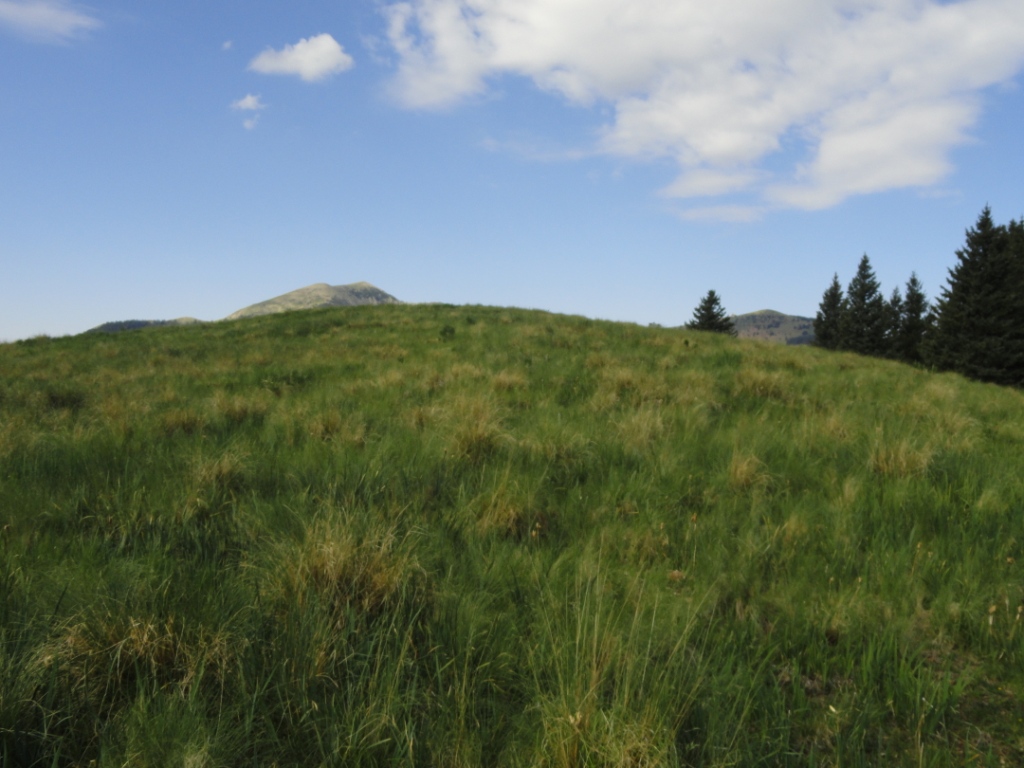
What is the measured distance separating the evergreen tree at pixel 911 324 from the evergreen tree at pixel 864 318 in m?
1.83

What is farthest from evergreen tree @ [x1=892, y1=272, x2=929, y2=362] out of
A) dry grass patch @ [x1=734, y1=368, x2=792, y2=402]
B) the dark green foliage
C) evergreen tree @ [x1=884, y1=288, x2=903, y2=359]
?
dry grass patch @ [x1=734, y1=368, x2=792, y2=402]

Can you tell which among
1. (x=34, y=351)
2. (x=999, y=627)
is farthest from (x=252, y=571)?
(x=34, y=351)

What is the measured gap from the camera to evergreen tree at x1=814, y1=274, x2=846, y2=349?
244ft

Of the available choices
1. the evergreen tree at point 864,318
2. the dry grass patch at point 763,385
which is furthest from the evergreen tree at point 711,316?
the dry grass patch at point 763,385

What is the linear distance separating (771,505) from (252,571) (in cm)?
315

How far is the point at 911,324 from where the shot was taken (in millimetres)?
62031

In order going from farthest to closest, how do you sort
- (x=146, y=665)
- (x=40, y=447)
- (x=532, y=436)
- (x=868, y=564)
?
(x=532, y=436), (x=40, y=447), (x=868, y=564), (x=146, y=665)

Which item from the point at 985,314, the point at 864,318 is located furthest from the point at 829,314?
the point at 985,314

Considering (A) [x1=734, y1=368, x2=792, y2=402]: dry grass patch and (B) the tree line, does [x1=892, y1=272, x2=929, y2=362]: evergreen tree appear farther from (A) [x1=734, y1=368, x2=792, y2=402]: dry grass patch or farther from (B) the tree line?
(A) [x1=734, y1=368, x2=792, y2=402]: dry grass patch

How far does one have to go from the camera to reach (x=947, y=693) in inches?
80.5

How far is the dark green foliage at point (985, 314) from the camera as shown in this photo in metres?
42.3

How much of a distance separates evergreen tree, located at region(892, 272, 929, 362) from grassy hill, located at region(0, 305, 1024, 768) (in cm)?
6709

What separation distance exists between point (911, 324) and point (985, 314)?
20.1m

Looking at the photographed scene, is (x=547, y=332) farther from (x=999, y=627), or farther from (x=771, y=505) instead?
(x=999, y=627)
